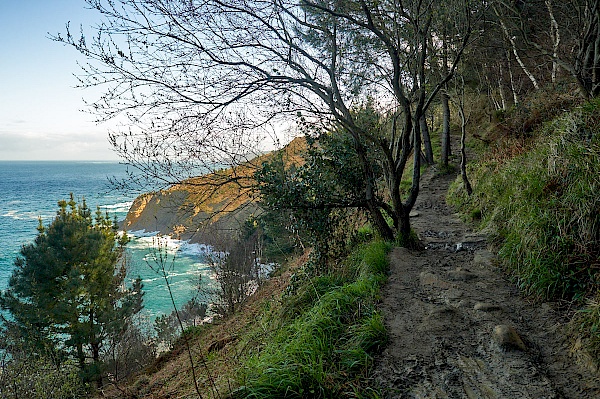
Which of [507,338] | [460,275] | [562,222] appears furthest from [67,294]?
[562,222]

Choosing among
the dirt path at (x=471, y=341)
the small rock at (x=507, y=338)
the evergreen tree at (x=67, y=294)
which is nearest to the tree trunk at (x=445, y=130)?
the dirt path at (x=471, y=341)

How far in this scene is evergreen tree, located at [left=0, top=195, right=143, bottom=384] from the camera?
13.5m

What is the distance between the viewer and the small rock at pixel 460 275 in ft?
14.3

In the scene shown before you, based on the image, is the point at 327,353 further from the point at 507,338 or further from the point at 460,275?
the point at 460,275

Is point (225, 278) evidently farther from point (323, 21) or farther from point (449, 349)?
point (449, 349)

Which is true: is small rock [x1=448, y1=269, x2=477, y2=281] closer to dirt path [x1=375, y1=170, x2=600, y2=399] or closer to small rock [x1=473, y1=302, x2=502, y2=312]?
dirt path [x1=375, y1=170, x2=600, y2=399]

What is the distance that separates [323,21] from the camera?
219 inches

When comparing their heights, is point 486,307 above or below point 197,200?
below

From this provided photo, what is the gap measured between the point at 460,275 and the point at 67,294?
15.1 meters

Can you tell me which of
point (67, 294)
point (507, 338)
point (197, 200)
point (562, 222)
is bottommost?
point (67, 294)

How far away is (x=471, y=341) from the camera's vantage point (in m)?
2.99

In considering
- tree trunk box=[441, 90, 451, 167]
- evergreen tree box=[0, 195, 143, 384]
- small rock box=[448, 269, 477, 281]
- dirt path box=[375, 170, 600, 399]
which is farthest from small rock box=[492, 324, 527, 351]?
evergreen tree box=[0, 195, 143, 384]

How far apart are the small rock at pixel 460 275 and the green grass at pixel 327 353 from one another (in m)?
0.89

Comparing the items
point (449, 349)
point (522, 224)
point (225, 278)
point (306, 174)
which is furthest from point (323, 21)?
point (225, 278)
